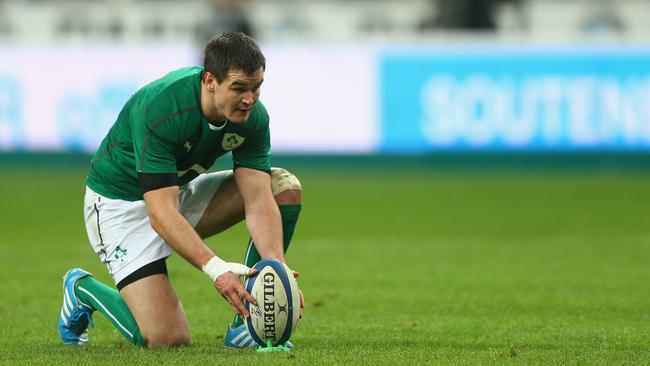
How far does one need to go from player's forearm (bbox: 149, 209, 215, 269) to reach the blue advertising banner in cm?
1218

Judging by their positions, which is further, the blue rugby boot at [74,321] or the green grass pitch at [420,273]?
the blue rugby boot at [74,321]

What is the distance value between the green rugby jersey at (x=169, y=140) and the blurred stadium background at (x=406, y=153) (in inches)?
35.2

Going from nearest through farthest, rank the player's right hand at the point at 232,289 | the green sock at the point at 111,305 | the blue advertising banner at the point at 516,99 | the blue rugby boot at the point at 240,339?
the player's right hand at the point at 232,289, the blue rugby boot at the point at 240,339, the green sock at the point at 111,305, the blue advertising banner at the point at 516,99

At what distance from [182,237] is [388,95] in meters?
12.3

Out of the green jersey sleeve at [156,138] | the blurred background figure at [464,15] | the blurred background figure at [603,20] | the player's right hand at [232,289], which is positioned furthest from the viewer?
the blurred background figure at [603,20]

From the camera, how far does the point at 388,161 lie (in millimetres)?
18750

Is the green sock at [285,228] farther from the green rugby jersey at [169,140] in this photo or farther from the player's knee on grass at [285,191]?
the green rugby jersey at [169,140]

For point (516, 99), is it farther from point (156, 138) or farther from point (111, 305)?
point (156, 138)

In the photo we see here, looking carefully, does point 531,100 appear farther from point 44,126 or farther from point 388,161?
point 44,126

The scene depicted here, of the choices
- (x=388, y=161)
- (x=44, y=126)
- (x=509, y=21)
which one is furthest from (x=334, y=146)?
(x=509, y=21)

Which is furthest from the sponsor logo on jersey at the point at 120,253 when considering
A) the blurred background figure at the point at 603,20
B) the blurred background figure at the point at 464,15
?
the blurred background figure at the point at 603,20

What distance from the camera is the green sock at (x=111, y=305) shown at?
6629mm

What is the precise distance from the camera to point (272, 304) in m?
6.18

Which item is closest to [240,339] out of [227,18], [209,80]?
[209,80]
